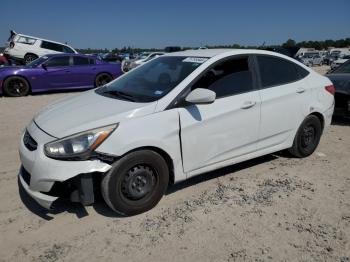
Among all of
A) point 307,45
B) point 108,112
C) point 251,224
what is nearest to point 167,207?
point 251,224

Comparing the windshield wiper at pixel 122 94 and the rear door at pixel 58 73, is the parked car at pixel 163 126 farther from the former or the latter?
the rear door at pixel 58 73

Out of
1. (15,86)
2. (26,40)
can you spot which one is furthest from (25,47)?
(15,86)

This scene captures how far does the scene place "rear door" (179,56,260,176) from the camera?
375 centimetres

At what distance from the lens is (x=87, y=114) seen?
359 centimetres

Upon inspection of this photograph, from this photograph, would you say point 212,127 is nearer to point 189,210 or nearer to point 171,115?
point 171,115

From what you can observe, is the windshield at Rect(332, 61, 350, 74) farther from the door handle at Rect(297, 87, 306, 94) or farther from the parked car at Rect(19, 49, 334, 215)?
the door handle at Rect(297, 87, 306, 94)

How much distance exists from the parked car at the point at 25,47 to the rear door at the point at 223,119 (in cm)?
1578

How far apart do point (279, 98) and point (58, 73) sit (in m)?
9.26

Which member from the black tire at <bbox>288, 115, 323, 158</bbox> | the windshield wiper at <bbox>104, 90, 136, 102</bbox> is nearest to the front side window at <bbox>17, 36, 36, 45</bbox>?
the windshield wiper at <bbox>104, 90, 136, 102</bbox>

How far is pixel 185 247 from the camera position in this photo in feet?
10.1

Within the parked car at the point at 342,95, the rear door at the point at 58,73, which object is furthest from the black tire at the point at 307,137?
the rear door at the point at 58,73

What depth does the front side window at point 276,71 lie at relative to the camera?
14.8 ft

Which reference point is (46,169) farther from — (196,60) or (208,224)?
(196,60)

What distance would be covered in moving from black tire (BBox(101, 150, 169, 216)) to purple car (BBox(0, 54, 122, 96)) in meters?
9.25
